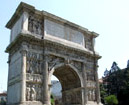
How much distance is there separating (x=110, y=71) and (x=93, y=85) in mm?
22208

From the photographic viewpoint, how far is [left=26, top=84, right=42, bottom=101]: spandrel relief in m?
12.9

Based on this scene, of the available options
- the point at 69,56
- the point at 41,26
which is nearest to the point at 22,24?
the point at 41,26

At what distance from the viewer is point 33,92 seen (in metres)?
13.2

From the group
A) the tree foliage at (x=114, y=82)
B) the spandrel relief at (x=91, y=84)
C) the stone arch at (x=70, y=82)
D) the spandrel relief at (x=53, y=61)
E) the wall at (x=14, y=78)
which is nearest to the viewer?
the wall at (x=14, y=78)

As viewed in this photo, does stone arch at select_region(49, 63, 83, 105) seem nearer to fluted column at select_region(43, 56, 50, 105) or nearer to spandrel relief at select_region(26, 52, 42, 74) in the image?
fluted column at select_region(43, 56, 50, 105)

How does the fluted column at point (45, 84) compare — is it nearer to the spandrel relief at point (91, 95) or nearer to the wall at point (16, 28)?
the wall at point (16, 28)

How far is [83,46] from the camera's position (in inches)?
714

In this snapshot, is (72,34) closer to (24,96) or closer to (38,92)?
(38,92)

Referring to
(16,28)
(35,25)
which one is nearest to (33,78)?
(35,25)

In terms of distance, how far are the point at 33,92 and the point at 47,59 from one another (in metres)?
2.93

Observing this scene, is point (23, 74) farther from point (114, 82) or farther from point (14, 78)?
point (114, 82)

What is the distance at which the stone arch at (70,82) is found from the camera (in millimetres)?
16438

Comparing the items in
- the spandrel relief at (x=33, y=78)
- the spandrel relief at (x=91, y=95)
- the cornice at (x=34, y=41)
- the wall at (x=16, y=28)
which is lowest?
the spandrel relief at (x=91, y=95)

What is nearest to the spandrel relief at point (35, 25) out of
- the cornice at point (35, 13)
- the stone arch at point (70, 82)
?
the cornice at point (35, 13)
